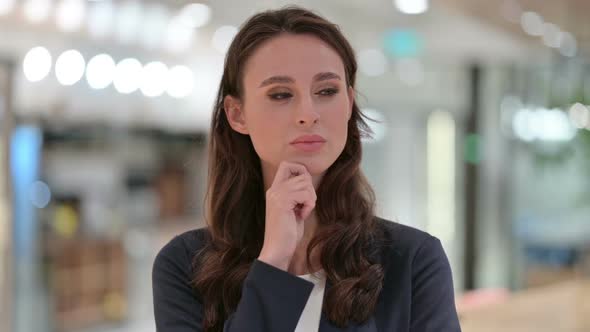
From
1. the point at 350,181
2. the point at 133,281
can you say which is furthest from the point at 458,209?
the point at 350,181

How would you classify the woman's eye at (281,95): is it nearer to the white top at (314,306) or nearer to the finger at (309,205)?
the finger at (309,205)

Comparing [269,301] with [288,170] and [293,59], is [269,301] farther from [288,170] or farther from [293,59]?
[293,59]

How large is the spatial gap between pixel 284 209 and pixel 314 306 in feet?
0.58

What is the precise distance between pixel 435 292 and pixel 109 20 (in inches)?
130

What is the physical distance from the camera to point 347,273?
1.24m

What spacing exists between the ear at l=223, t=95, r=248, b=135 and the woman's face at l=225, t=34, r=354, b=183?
0.06 m

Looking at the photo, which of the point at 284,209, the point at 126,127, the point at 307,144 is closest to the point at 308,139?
the point at 307,144

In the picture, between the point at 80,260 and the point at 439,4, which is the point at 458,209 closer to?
the point at 439,4

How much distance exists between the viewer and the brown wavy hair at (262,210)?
1227 mm

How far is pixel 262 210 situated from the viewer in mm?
1363

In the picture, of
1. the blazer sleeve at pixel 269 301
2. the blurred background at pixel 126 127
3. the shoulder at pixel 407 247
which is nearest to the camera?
the blazer sleeve at pixel 269 301

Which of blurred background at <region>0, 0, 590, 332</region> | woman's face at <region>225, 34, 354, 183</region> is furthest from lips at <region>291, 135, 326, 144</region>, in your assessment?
blurred background at <region>0, 0, 590, 332</region>

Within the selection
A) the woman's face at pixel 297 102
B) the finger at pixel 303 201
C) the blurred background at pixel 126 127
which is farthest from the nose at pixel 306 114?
the blurred background at pixel 126 127

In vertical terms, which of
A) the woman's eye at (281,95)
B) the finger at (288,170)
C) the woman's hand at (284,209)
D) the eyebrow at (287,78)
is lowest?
the woman's hand at (284,209)
